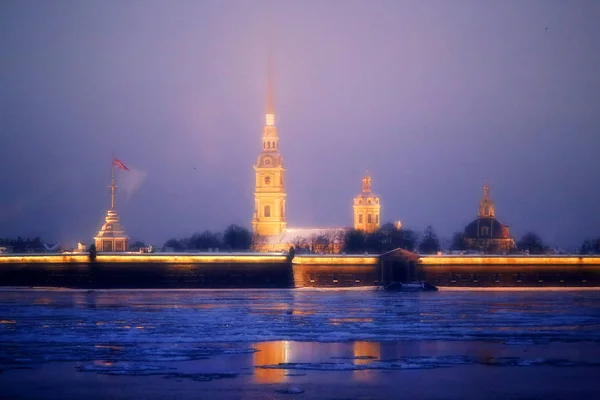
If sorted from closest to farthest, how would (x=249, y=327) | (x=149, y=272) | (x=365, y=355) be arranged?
(x=365, y=355)
(x=249, y=327)
(x=149, y=272)

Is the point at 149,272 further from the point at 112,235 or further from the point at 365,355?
the point at 365,355

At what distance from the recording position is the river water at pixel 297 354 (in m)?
23.6

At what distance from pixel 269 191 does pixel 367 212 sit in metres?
16.1

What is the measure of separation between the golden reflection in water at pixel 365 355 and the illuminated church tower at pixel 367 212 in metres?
104

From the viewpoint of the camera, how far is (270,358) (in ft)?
93.4

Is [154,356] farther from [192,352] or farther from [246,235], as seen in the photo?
[246,235]

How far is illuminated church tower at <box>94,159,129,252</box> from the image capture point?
329ft

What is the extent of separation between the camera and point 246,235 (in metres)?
128

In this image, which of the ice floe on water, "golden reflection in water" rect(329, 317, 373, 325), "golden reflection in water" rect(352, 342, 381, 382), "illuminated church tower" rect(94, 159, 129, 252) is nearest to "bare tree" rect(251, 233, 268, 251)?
"illuminated church tower" rect(94, 159, 129, 252)

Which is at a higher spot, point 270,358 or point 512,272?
point 512,272

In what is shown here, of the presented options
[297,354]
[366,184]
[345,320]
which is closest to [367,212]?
[366,184]

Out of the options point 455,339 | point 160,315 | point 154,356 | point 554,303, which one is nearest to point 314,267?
point 554,303

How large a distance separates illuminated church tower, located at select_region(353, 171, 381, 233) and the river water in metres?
89.4

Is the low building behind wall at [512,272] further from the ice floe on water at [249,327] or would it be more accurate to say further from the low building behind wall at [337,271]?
the ice floe on water at [249,327]
